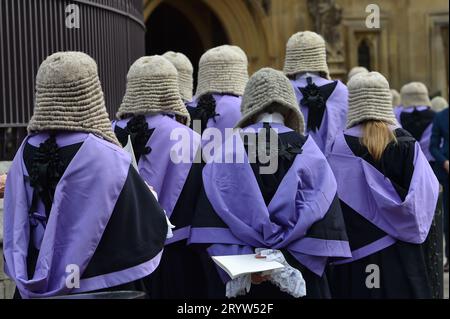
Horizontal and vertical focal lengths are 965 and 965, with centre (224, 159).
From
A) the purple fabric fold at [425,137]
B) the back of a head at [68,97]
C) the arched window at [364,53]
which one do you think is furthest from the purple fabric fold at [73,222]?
the arched window at [364,53]

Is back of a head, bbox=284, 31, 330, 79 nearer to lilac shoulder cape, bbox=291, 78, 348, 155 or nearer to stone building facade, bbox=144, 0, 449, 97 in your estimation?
lilac shoulder cape, bbox=291, 78, 348, 155

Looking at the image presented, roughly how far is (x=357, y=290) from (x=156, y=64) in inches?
78.0

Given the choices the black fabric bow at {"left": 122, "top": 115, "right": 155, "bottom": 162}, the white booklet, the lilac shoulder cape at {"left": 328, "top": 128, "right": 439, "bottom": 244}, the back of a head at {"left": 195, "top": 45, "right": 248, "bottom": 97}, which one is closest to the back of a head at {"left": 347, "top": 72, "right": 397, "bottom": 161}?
the lilac shoulder cape at {"left": 328, "top": 128, "right": 439, "bottom": 244}

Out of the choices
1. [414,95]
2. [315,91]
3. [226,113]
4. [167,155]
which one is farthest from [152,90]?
[414,95]

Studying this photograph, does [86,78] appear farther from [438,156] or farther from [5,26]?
[438,156]

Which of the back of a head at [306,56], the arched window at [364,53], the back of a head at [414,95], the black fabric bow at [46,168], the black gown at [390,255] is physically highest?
the arched window at [364,53]

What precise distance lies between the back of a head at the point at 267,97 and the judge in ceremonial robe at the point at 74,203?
1.16 m

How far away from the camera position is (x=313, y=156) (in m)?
5.18

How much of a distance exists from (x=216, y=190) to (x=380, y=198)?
1314mm

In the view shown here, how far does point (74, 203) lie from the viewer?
4.22 m

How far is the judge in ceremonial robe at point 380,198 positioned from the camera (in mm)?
6086

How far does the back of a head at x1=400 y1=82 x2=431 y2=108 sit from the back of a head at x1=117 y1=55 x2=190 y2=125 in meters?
5.76

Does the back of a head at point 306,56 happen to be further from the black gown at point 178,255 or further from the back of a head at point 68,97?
the back of a head at point 68,97
